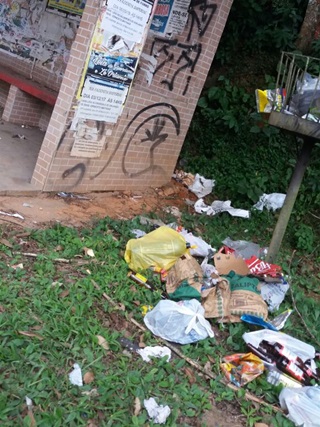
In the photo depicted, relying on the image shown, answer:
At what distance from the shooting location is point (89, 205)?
6598 mm

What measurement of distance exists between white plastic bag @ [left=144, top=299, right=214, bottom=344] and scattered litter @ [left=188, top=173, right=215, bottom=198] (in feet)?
13.1

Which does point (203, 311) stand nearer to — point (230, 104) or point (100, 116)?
point (100, 116)

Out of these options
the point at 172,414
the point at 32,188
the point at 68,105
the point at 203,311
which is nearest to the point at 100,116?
the point at 68,105

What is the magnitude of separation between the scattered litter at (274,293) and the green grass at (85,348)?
0.22 m

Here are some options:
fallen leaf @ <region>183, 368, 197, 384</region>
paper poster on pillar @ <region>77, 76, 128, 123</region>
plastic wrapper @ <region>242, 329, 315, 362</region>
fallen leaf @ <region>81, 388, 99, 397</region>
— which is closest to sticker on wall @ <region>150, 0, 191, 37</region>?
paper poster on pillar @ <region>77, 76, 128, 123</region>

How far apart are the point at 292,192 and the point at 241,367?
215cm

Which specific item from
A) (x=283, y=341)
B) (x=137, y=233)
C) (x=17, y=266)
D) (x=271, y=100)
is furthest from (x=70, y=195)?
(x=283, y=341)

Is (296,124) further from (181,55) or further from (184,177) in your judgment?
(184,177)

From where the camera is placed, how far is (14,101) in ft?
29.0

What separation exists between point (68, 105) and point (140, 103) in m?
1.27

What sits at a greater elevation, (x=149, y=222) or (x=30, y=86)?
(x=30, y=86)

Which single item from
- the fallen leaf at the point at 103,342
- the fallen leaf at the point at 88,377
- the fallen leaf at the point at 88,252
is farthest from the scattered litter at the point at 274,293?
the fallen leaf at the point at 88,377

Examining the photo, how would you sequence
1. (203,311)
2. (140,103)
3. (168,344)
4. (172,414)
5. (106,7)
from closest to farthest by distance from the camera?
(172,414) < (168,344) < (203,311) < (106,7) < (140,103)

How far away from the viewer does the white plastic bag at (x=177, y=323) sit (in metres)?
4.26
